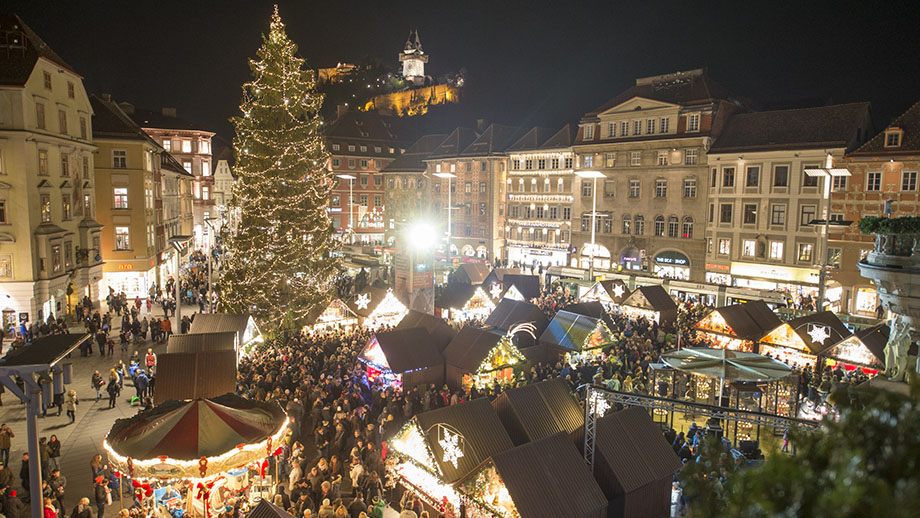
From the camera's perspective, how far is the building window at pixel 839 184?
3338cm

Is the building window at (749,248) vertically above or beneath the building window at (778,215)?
beneath

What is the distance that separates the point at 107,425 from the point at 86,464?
268 centimetres

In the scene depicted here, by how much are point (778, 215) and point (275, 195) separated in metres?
31.2

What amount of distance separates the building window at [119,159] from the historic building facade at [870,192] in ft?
139

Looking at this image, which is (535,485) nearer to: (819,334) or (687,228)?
(819,334)

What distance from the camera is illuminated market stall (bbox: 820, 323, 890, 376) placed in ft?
60.0

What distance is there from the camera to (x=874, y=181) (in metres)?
32.0

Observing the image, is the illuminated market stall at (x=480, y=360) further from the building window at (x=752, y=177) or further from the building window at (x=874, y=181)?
the building window at (x=752, y=177)

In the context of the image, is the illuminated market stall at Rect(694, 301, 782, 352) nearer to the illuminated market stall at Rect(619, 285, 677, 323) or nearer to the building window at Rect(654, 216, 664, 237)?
the illuminated market stall at Rect(619, 285, 677, 323)

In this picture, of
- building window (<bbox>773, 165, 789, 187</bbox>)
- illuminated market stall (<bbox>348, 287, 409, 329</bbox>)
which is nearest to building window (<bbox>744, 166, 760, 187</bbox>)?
building window (<bbox>773, 165, 789, 187</bbox>)

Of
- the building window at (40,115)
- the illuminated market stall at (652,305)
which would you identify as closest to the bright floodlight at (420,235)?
the illuminated market stall at (652,305)

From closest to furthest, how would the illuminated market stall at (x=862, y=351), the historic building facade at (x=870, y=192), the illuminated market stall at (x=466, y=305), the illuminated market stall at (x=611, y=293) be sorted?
the illuminated market stall at (x=862, y=351) → the illuminated market stall at (x=466, y=305) → the illuminated market stall at (x=611, y=293) → the historic building facade at (x=870, y=192)

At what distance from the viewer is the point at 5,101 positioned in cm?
2444

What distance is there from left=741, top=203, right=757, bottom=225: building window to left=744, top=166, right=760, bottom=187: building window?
4.39 ft
